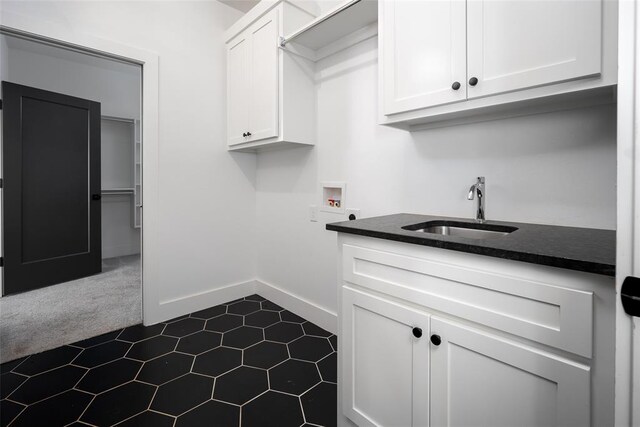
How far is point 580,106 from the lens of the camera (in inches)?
48.7

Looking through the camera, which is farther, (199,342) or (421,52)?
(199,342)

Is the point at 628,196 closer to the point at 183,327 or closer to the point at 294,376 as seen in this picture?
the point at 294,376

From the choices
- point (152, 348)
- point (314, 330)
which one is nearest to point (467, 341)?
point (314, 330)

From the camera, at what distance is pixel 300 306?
8.32 ft

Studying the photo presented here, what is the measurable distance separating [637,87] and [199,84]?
269 cm

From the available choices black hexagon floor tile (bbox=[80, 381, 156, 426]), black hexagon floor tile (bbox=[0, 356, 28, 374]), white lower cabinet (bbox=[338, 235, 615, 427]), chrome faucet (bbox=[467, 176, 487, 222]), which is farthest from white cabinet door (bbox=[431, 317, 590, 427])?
black hexagon floor tile (bbox=[0, 356, 28, 374])

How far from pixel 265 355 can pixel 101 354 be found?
104cm

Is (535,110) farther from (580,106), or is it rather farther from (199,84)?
(199,84)

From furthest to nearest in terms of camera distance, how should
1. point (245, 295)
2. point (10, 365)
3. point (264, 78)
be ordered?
point (245, 295), point (264, 78), point (10, 365)

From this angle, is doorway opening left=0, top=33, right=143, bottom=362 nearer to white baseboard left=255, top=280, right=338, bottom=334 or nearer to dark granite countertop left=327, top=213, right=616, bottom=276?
white baseboard left=255, top=280, right=338, bottom=334

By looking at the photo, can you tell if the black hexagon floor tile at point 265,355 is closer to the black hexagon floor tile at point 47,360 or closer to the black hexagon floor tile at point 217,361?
the black hexagon floor tile at point 217,361

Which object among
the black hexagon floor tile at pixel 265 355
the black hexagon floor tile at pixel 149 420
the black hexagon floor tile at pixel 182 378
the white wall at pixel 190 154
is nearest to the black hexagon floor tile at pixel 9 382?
the black hexagon floor tile at pixel 182 378

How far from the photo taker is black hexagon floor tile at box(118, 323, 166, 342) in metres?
2.19

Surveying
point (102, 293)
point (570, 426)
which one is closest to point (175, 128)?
point (102, 293)
